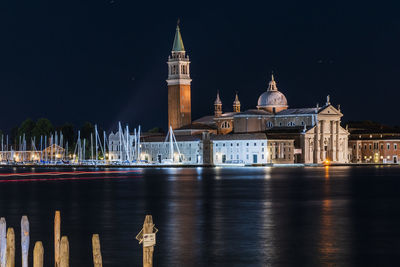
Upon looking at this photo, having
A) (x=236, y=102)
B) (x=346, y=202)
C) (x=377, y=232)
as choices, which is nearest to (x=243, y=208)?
(x=346, y=202)

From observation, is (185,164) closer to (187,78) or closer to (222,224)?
(187,78)

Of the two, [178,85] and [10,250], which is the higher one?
[178,85]

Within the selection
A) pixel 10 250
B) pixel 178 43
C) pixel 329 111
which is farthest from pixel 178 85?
A: pixel 10 250

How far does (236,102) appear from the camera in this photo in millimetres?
158875

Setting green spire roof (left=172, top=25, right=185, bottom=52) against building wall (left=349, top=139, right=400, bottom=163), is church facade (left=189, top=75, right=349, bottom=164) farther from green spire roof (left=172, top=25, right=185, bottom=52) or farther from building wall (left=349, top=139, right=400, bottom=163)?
green spire roof (left=172, top=25, right=185, bottom=52)

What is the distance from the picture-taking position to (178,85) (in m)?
144

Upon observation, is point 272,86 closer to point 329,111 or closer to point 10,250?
point 329,111

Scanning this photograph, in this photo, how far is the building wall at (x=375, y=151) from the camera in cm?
14188

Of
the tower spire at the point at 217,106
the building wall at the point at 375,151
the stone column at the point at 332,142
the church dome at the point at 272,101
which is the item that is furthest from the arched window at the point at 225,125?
the building wall at the point at 375,151

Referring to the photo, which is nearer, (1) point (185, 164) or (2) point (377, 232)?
(2) point (377, 232)

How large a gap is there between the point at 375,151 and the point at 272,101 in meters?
19.1

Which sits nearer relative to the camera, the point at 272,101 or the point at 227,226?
the point at 227,226

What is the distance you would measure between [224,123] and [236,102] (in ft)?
42.0

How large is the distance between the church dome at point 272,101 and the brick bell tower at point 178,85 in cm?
1238
